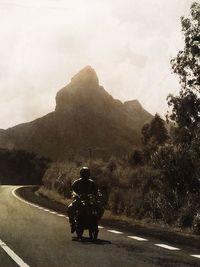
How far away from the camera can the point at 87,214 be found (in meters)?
15.6

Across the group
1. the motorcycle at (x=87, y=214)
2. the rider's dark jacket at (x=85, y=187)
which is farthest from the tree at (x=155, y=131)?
the motorcycle at (x=87, y=214)

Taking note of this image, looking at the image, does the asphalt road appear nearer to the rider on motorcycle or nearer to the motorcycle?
the motorcycle

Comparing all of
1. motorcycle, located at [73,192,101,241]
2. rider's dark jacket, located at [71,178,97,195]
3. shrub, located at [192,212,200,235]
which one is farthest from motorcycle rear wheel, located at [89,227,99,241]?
shrub, located at [192,212,200,235]

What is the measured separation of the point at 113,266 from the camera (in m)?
10.9

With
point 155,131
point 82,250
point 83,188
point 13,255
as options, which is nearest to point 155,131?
point 155,131

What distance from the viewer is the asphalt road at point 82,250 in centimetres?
1133

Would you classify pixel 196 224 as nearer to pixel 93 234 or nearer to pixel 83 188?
pixel 93 234

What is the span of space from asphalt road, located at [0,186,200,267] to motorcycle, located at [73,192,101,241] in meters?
0.29

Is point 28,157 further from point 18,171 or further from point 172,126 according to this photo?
point 172,126

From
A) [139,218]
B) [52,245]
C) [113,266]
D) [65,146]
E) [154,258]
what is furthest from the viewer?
[65,146]

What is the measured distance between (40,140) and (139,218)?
17109 centimetres

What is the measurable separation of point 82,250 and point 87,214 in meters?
2.36

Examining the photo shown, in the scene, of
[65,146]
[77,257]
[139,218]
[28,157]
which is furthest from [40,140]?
[77,257]

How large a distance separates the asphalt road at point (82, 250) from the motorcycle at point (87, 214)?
0.29m
